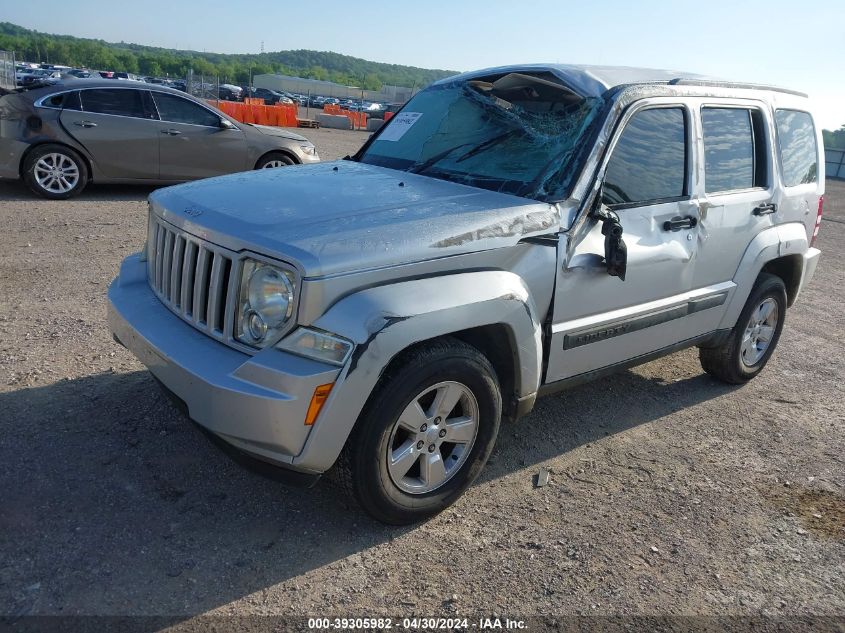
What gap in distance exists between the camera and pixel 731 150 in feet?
14.1

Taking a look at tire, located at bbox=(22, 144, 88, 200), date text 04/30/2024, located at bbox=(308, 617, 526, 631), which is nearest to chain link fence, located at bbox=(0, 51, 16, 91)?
tire, located at bbox=(22, 144, 88, 200)

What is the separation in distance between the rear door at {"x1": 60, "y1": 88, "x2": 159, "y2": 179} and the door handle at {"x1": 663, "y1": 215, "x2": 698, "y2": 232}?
774 centimetres

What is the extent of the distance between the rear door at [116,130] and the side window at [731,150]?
25.0 ft

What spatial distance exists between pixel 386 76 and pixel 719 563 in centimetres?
19619

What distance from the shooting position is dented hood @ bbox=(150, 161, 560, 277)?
8.87ft

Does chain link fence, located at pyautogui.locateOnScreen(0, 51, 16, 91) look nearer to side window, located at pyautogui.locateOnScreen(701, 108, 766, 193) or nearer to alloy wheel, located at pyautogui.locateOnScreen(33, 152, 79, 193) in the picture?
alloy wheel, located at pyautogui.locateOnScreen(33, 152, 79, 193)

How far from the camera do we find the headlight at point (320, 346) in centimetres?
256

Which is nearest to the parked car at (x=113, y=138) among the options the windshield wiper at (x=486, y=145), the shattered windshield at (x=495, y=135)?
the shattered windshield at (x=495, y=135)

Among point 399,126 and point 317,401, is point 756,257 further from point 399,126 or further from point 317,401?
point 317,401

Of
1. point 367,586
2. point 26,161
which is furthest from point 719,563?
point 26,161

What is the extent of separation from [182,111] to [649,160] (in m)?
7.74

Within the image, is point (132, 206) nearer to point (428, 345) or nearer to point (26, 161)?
point (26, 161)

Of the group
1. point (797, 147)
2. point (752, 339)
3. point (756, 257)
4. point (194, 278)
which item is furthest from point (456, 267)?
point (797, 147)

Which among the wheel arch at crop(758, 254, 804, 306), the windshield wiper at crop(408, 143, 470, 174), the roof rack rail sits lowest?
the wheel arch at crop(758, 254, 804, 306)
